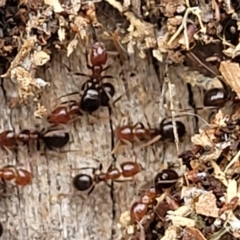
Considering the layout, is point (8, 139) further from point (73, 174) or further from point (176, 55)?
point (176, 55)

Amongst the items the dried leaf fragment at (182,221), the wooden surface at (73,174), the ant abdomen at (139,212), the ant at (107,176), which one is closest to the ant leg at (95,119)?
the wooden surface at (73,174)

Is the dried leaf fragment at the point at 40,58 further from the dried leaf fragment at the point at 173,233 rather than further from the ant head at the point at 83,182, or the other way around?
the dried leaf fragment at the point at 173,233

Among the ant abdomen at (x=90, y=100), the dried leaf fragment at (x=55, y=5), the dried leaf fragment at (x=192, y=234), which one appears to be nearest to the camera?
the dried leaf fragment at (x=192, y=234)

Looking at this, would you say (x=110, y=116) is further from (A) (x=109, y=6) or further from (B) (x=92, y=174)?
(A) (x=109, y=6)

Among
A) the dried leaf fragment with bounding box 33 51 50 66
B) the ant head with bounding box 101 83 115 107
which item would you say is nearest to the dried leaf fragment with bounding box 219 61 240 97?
the ant head with bounding box 101 83 115 107

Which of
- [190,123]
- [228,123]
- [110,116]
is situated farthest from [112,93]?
[228,123]

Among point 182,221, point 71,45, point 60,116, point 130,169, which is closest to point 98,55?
point 71,45
